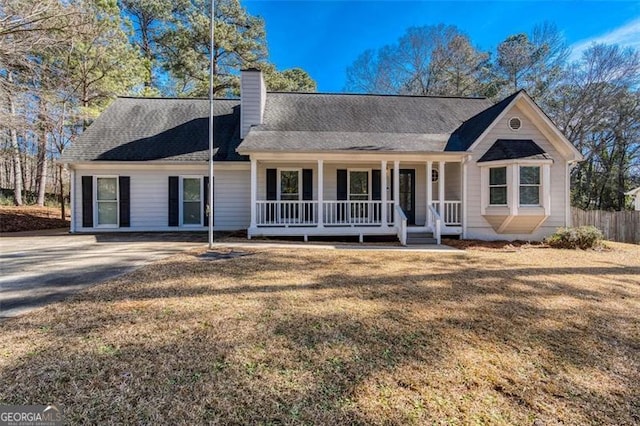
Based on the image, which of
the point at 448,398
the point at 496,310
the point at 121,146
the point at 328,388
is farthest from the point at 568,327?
the point at 121,146

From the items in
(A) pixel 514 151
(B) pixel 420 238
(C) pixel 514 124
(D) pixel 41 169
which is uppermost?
(C) pixel 514 124

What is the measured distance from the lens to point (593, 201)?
2619 cm

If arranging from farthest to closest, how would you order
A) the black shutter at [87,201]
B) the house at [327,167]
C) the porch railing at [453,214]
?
the black shutter at [87,201] < the porch railing at [453,214] < the house at [327,167]

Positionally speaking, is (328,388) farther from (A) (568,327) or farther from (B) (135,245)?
(B) (135,245)

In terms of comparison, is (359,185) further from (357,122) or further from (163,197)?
(163,197)

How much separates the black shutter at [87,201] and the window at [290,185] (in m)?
7.07

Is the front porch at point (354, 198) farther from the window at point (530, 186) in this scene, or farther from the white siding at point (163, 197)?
the window at point (530, 186)

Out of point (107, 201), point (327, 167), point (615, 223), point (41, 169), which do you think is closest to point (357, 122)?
point (327, 167)

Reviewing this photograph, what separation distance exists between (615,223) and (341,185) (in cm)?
1172

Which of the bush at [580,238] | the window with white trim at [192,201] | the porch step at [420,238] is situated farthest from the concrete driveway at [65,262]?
the bush at [580,238]

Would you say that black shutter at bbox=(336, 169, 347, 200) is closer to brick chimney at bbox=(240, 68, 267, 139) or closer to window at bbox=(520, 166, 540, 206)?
brick chimney at bbox=(240, 68, 267, 139)

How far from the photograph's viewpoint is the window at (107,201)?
12023mm

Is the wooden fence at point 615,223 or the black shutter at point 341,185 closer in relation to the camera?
the black shutter at point 341,185

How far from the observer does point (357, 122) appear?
1298 centimetres
